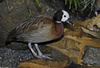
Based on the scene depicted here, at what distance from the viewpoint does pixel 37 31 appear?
83.5 inches

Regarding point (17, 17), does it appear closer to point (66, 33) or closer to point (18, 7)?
point (18, 7)

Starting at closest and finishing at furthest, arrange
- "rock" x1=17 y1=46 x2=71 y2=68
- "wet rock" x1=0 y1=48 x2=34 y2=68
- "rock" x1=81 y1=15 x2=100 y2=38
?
1. "rock" x1=17 y1=46 x2=71 y2=68
2. "wet rock" x1=0 y1=48 x2=34 y2=68
3. "rock" x1=81 y1=15 x2=100 y2=38

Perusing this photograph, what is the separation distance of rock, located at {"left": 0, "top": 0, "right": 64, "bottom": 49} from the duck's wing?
29 cm

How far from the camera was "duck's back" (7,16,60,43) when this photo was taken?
2.12 meters

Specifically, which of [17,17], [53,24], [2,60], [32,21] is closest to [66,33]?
[53,24]

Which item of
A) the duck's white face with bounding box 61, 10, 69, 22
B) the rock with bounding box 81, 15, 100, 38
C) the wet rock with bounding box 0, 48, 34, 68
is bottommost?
the wet rock with bounding box 0, 48, 34, 68

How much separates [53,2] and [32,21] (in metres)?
0.70

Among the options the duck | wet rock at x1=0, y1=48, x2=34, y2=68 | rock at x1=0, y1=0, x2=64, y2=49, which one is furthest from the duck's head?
wet rock at x1=0, y1=48, x2=34, y2=68

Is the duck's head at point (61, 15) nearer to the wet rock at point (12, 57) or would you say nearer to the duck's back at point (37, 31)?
the duck's back at point (37, 31)

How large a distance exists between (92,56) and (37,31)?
793 mm

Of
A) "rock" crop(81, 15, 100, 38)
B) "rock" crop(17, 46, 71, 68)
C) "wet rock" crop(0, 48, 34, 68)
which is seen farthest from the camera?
"rock" crop(81, 15, 100, 38)

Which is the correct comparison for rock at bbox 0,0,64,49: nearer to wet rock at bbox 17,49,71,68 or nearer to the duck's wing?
the duck's wing

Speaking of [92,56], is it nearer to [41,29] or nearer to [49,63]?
[49,63]

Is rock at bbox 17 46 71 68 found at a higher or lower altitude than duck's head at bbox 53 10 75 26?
lower
